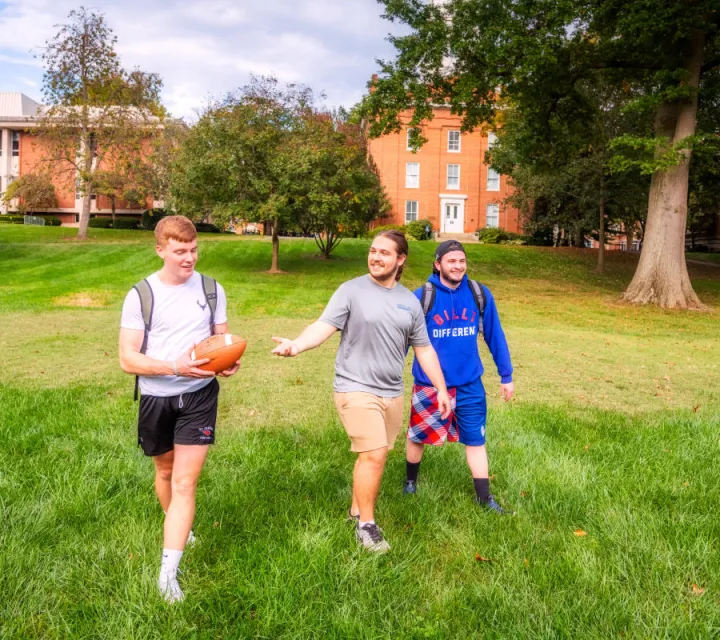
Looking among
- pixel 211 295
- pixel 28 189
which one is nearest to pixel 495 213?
pixel 28 189

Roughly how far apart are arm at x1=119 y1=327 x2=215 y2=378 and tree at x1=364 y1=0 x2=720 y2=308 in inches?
681

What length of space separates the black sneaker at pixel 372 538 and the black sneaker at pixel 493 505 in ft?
3.03

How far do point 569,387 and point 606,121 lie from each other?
68.3ft

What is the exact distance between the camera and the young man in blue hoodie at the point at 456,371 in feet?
13.7

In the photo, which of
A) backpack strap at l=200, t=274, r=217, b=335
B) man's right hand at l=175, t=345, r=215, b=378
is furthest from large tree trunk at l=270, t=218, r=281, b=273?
man's right hand at l=175, t=345, r=215, b=378

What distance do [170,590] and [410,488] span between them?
199 centimetres

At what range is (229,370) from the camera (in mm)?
3078

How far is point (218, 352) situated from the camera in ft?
9.64

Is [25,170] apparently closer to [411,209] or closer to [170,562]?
[411,209]

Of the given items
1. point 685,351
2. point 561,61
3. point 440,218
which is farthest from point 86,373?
point 440,218

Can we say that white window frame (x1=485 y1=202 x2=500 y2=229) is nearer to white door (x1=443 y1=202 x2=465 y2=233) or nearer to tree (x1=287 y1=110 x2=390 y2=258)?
white door (x1=443 y1=202 x2=465 y2=233)

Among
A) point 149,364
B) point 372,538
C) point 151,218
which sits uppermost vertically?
point 151,218

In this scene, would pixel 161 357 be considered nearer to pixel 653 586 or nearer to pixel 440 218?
pixel 653 586

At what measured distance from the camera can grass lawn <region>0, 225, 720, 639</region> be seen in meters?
2.81
